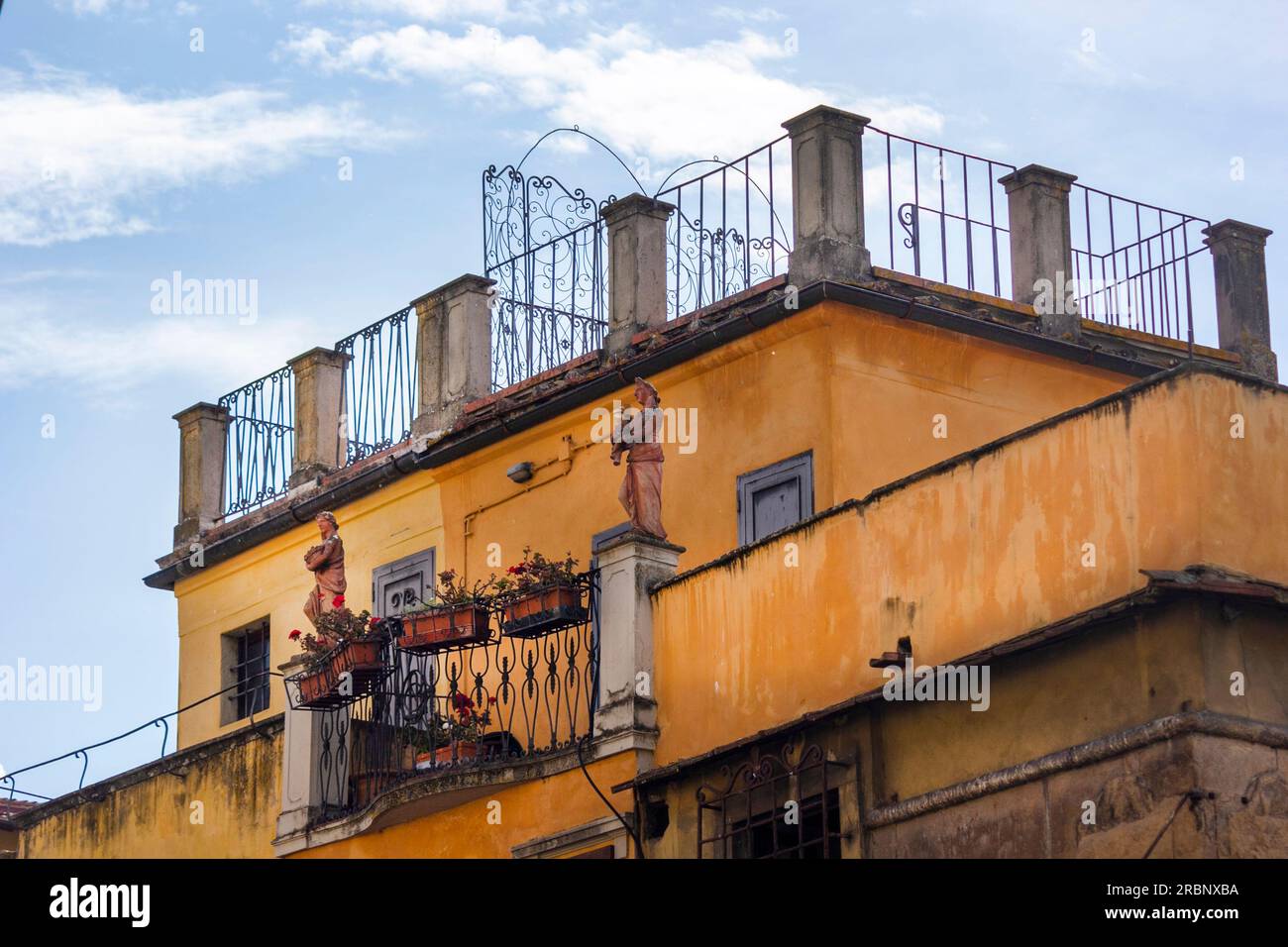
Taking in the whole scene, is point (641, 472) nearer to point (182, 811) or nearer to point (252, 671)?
point (182, 811)

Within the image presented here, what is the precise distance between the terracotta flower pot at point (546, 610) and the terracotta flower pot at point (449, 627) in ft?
1.16

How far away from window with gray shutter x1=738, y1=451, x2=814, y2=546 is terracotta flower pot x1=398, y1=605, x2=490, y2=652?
2.11 metres

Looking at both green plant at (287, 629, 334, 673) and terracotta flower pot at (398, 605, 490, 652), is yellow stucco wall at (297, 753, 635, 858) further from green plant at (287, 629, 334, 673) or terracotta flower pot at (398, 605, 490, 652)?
green plant at (287, 629, 334, 673)

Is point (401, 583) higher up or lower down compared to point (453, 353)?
lower down

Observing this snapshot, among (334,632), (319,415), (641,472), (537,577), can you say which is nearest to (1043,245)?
(641,472)

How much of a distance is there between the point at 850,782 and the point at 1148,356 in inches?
301

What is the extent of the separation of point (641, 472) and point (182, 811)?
22.8ft

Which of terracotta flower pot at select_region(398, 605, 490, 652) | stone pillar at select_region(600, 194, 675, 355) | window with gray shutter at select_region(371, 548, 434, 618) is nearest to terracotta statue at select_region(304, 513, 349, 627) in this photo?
window with gray shutter at select_region(371, 548, 434, 618)

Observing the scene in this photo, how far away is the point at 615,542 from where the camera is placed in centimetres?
1936

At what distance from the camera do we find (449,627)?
20.3 m

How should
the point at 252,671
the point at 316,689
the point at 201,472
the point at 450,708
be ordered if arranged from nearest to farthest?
the point at 450,708, the point at 316,689, the point at 252,671, the point at 201,472

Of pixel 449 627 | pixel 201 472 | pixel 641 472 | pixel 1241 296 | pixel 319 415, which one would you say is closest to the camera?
pixel 641 472
